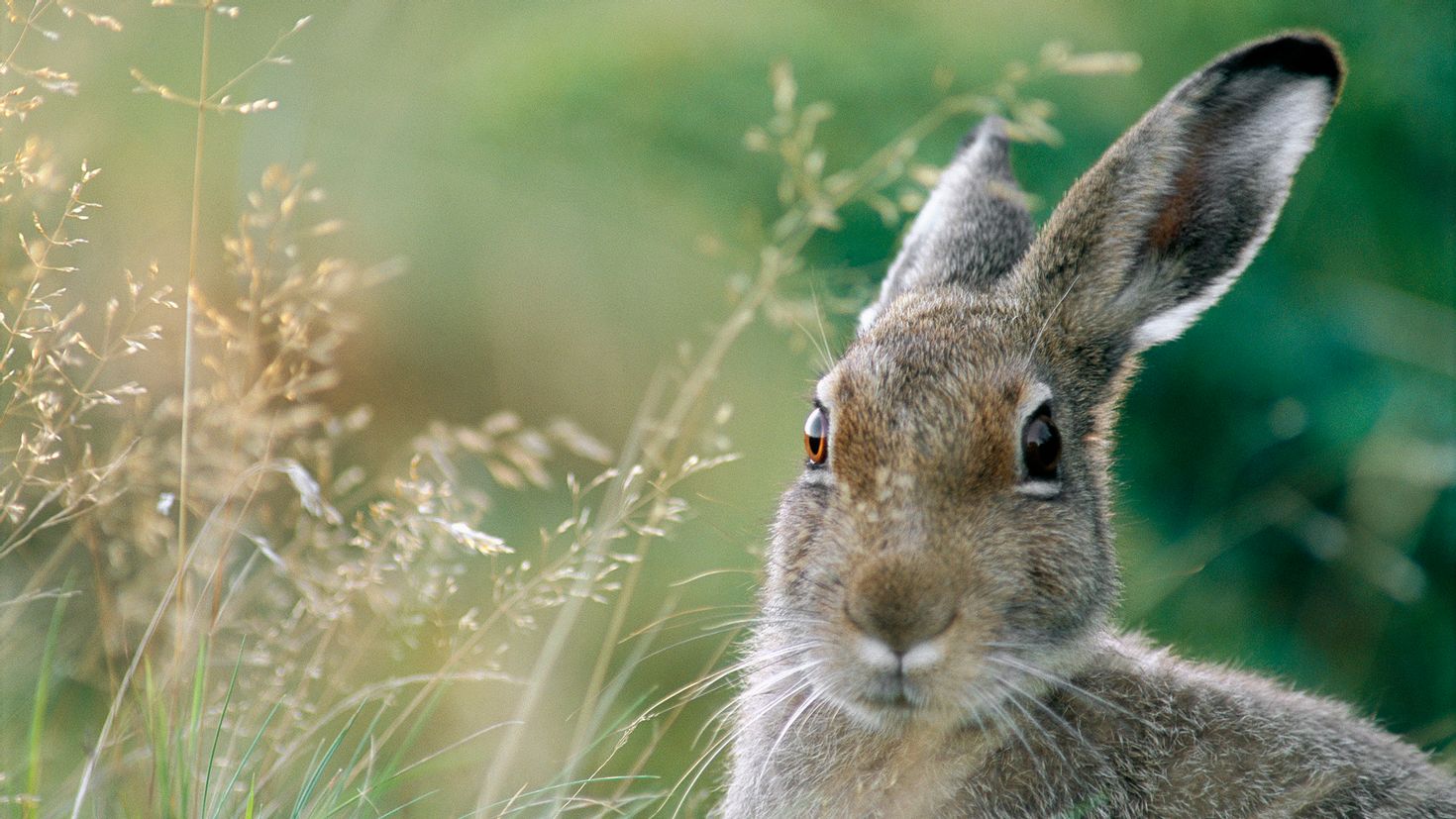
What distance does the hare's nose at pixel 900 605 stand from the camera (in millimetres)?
2957

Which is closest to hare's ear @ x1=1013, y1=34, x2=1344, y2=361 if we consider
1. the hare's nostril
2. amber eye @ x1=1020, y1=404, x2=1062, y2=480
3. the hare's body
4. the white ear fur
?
the white ear fur

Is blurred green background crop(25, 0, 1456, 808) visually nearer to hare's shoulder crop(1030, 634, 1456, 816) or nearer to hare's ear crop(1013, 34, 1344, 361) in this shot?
hare's ear crop(1013, 34, 1344, 361)

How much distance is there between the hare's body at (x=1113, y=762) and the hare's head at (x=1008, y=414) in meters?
0.15

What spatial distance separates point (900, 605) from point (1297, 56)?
1736 mm

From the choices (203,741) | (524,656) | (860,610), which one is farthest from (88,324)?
(860,610)

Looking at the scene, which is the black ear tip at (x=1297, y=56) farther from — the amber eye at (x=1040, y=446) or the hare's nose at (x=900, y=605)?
the hare's nose at (x=900, y=605)

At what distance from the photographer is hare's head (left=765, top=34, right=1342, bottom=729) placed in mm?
3047

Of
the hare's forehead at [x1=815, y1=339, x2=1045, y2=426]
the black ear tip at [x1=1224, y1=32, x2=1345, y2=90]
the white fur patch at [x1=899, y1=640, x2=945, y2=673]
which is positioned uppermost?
the black ear tip at [x1=1224, y1=32, x2=1345, y2=90]

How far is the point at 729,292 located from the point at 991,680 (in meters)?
1.94

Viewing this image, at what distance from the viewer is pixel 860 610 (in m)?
2.99

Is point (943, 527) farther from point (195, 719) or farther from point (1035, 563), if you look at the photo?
point (195, 719)

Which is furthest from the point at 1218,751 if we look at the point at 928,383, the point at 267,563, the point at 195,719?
the point at 267,563

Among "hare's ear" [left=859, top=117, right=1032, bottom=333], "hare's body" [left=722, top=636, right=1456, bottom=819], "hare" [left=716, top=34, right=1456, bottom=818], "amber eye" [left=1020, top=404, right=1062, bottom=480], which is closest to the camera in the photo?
"hare" [left=716, top=34, right=1456, bottom=818]

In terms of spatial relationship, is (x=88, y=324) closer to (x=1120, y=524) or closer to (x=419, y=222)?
(x=419, y=222)
